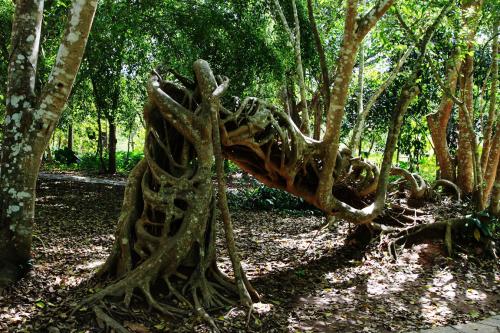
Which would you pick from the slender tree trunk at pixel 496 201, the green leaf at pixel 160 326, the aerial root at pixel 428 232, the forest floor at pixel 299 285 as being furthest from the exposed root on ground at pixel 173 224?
the slender tree trunk at pixel 496 201

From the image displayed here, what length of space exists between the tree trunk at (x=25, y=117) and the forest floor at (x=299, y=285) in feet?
1.59

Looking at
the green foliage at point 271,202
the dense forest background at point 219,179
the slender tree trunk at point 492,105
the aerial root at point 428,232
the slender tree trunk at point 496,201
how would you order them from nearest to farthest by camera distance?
the dense forest background at point 219,179 < the aerial root at point 428,232 < the slender tree trunk at point 496,201 < the slender tree trunk at point 492,105 < the green foliage at point 271,202

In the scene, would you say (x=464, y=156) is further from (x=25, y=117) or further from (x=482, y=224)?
(x=25, y=117)

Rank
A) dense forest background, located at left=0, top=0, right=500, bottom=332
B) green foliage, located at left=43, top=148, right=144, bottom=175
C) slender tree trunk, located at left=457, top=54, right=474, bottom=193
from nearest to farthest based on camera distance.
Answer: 1. dense forest background, located at left=0, top=0, right=500, bottom=332
2. slender tree trunk, located at left=457, top=54, right=474, bottom=193
3. green foliage, located at left=43, top=148, right=144, bottom=175

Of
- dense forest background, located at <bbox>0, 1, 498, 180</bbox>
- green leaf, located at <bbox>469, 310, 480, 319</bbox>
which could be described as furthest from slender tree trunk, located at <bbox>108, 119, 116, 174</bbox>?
green leaf, located at <bbox>469, 310, 480, 319</bbox>

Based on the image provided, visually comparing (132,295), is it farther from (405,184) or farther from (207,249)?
(405,184)

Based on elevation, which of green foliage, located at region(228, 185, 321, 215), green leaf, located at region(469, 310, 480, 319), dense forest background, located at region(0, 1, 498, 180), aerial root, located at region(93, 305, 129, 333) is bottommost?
green leaf, located at region(469, 310, 480, 319)

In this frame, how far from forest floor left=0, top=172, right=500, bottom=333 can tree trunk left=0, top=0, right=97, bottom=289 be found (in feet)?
1.59

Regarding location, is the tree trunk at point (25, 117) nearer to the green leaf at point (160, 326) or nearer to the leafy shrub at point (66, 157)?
the green leaf at point (160, 326)

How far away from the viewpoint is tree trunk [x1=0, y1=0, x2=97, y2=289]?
15.6 ft

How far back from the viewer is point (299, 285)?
234 inches

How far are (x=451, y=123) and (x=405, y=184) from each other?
23.3 ft

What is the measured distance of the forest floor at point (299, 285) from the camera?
168 inches

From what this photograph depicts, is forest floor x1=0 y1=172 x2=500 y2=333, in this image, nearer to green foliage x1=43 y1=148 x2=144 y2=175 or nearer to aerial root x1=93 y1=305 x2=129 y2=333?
aerial root x1=93 y1=305 x2=129 y2=333
